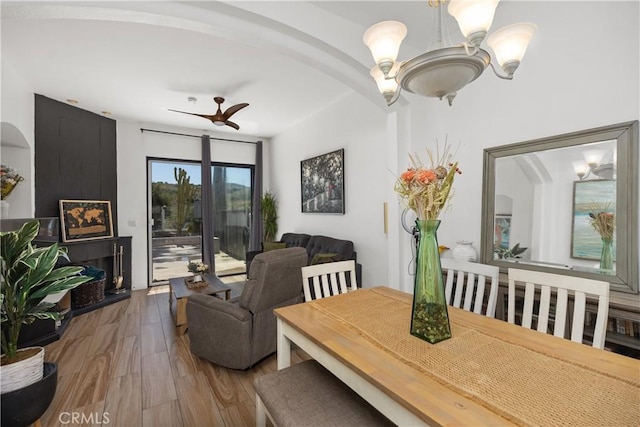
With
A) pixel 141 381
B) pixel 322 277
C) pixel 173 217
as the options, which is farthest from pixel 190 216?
pixel 322 277

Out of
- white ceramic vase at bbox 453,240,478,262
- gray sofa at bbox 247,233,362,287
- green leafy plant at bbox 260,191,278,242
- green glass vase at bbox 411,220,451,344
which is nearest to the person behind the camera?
green glass vase at bbox 411,220,451,344

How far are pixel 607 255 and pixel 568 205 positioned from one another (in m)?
0.40

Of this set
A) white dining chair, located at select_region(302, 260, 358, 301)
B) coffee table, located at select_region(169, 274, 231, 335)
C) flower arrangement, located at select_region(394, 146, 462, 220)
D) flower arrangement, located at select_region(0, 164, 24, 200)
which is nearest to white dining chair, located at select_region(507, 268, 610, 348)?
flower arrangement, located at select_region(394, 146, 462, 220)

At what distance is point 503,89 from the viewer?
7.77 feet

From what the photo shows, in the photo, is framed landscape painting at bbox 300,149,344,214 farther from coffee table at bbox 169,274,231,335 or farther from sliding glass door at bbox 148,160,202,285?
sliding glass door at bbox 148,160,202,285

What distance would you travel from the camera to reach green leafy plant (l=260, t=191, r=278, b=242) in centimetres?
603

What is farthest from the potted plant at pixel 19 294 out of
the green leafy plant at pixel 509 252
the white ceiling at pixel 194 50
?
the green leafy plant at pixel 509 252

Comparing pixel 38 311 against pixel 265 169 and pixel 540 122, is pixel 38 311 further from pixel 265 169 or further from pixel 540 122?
pixel 265 169

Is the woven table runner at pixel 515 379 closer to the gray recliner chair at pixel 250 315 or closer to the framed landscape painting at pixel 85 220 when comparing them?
the gray recliner chair at pixel 250 315

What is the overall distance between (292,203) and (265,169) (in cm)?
130

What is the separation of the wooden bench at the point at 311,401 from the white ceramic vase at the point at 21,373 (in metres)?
1.52

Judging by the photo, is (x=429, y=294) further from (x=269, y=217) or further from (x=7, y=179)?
(x=269, y=217)

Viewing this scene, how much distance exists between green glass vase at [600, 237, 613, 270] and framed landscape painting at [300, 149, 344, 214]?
9.50 ft

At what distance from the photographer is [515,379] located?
0.94 m
